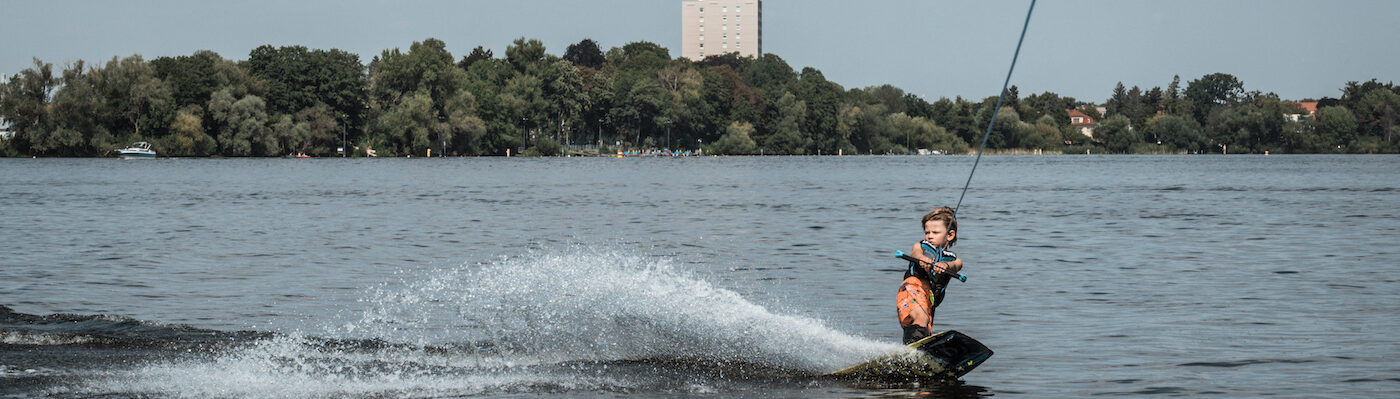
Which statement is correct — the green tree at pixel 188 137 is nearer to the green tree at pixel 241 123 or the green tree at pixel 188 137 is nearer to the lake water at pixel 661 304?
the green tree at pixel 241 123

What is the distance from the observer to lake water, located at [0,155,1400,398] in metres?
11.3

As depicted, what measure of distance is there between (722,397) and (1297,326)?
7795 millimetres

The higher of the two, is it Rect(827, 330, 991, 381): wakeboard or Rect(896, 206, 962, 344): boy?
Rect(896, 206, 962, 344): boy

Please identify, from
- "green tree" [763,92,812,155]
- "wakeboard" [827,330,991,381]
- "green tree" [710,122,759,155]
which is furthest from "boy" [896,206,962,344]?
"green tree" [763,92,812,155]

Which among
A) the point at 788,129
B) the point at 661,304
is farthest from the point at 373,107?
the point at 661,304

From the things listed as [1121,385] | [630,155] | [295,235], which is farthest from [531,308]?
[630,155]

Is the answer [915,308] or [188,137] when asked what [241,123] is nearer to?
[188,137]

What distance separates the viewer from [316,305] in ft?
Result: 55.7

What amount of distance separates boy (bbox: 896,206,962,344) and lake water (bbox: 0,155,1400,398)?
61cm

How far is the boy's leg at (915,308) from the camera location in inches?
414

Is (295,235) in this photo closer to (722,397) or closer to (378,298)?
(378,298)

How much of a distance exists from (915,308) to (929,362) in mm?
681

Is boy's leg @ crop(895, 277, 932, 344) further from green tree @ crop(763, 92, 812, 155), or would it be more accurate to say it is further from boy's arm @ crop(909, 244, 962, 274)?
green tree @ crop(763, 92, 812, 155)

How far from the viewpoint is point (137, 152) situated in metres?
123
